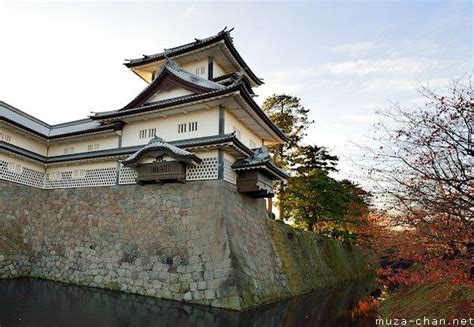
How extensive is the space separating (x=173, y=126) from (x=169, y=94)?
4.81 ft

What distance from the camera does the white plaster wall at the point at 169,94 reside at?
1266 cm

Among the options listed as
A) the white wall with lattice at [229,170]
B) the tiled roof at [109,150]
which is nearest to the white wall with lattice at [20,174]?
the tiled roof at [109,150]

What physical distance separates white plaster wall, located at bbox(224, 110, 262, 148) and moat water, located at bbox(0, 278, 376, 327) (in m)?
6.12

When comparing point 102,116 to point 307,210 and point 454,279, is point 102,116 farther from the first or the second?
point 307,210

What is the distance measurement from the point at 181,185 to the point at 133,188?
2.27 m

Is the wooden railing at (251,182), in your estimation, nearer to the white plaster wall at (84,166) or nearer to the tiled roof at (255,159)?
the tiled roof at (255,159)

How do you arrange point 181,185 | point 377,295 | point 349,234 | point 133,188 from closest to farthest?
point 181,185 → point 133,188 → point 377,295 → point 349,234

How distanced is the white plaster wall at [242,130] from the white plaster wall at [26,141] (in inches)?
370

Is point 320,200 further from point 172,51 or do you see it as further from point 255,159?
point 172,51

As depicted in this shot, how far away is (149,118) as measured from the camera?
12992mm

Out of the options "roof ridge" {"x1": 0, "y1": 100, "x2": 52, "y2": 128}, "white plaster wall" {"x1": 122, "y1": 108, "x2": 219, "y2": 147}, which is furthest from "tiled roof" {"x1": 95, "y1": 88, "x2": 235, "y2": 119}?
"roof ridge" {"x1": 0, "y1": 100, "x2": 52, "y2": 128}

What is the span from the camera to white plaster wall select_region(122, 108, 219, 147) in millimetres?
11688

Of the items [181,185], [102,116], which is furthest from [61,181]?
[181,185]

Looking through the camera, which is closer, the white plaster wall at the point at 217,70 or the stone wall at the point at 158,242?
the stone wall at the point at 158,242
